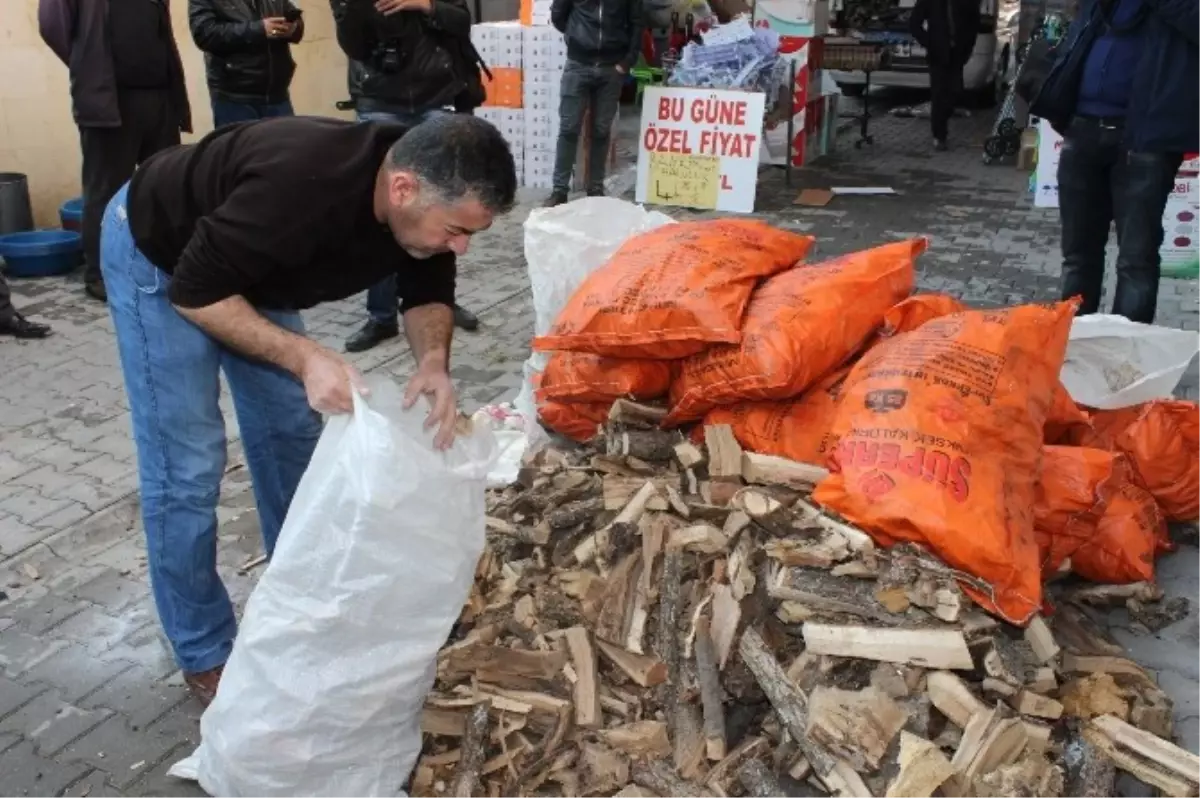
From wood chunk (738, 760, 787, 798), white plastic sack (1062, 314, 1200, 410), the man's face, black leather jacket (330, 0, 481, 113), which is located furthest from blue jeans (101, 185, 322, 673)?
black leather jacket (330, 0, 481, 113)

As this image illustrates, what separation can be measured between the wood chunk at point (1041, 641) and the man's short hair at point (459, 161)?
5.42ft

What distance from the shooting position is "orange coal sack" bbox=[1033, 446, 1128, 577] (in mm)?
3193

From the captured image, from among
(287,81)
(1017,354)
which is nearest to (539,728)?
(1017,354)

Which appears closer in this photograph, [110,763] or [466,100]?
[110,763]

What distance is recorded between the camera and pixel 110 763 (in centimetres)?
286

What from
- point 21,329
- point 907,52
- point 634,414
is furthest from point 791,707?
point 907,52

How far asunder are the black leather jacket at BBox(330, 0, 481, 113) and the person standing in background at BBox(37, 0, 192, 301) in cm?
136

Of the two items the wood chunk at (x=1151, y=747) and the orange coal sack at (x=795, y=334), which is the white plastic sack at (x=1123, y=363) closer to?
the orange coal sack at (x=795, y=334)

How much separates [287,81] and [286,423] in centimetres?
388

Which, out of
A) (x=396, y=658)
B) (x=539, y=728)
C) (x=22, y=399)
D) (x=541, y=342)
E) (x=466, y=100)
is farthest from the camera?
(x=466, y=100)

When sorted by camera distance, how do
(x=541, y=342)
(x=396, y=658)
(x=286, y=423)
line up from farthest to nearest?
1. (x=541, y=342)
2. (x=286, y=423)
3. (x=396, y=658)

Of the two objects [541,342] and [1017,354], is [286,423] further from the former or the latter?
[1017,354]

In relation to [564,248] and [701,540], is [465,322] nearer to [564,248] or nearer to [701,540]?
[564,248]

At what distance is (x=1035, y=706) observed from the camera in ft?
8.32
